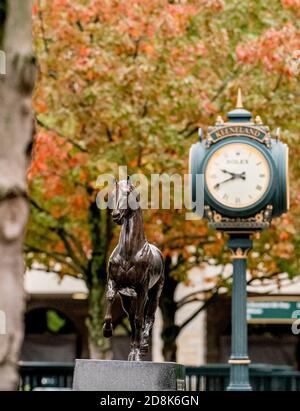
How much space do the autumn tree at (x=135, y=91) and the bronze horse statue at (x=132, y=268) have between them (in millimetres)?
8049

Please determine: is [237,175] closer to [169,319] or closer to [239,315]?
[239,315]

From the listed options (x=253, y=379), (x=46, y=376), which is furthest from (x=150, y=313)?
(x=46, y=376)

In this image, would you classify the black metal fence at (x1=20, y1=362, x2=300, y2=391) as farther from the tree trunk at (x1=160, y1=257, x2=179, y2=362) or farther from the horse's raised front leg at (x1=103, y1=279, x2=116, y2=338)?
the horse's raised front leg at (x1=103, y1=279, x2=116, y2=338)

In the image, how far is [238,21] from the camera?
23.7 m

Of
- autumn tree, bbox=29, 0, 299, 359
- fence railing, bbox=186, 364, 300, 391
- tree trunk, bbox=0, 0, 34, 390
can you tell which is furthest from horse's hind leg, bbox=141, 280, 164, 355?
fence railing, bbox=186, 364, 300, 391

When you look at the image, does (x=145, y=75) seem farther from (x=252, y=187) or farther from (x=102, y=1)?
(x=252, y=187)

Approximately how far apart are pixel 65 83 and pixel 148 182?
2.03 meters

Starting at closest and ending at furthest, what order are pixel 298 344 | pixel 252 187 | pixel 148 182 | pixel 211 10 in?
pixel 252 187 < pixel 148 182 < pixel 211 10 < pixel 298 344

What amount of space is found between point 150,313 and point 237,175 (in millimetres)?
4137

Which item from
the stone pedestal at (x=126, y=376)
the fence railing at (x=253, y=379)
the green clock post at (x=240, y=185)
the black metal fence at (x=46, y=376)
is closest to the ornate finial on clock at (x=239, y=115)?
the green clock post at (x=240, y=185)

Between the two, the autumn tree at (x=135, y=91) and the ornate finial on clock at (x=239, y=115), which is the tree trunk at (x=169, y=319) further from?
the ornate finial on clock at (x=239, y=115)

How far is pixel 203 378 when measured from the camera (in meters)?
23.5
